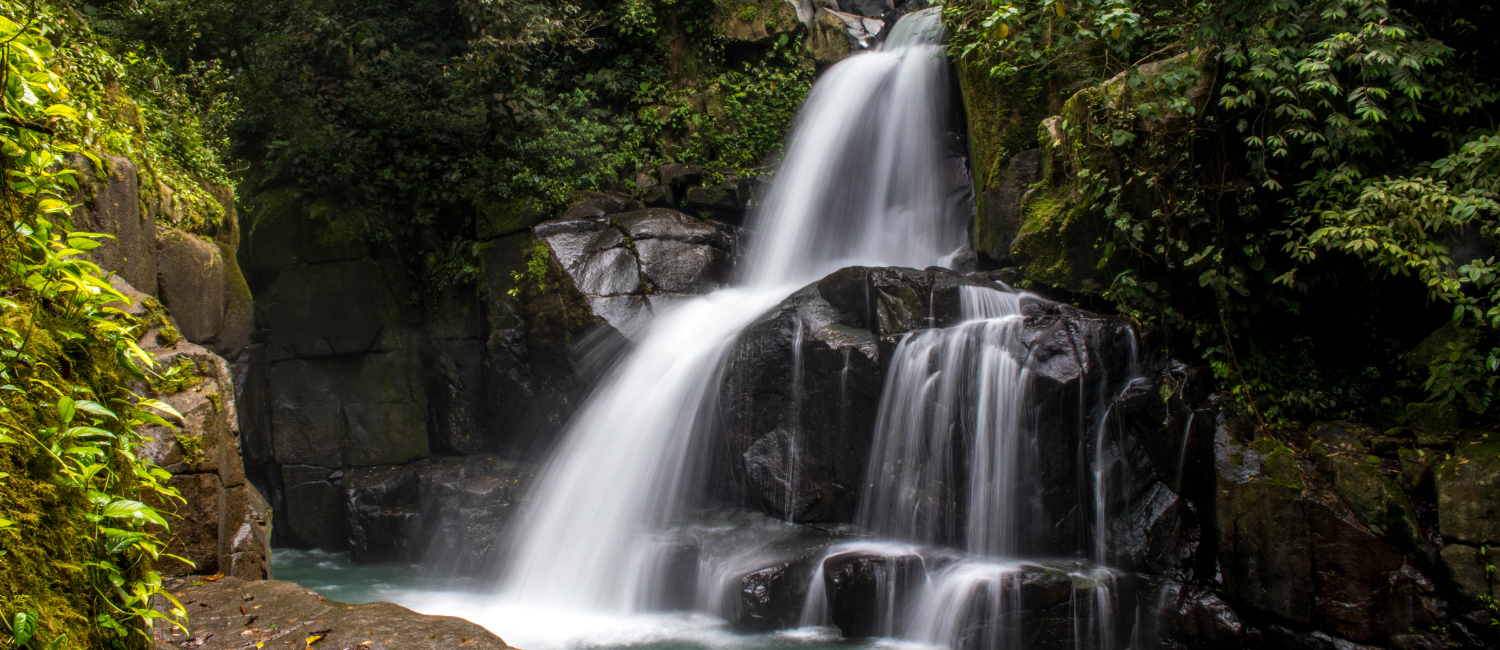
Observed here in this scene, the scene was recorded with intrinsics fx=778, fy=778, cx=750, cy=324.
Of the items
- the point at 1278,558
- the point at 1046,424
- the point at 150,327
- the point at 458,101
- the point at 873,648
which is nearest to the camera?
the point at 150,327

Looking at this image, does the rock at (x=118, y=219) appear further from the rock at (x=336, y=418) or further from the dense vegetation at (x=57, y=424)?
the rock at (x=336, y=418)

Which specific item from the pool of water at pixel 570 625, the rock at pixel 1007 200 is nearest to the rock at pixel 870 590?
the pool of water at pixel 570 625

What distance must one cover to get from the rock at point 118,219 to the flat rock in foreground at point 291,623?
86.1 inches

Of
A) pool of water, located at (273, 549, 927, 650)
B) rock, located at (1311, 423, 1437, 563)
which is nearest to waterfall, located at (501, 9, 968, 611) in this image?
pool of water, located at (273, 549, 927, 650)

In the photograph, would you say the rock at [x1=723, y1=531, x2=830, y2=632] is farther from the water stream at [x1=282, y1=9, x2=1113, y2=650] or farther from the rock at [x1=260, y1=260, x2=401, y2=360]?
the rock at [x1=260, y1=260, x2=401, y2=360]

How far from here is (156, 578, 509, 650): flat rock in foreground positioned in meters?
3.46

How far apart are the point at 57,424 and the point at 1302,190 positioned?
25.4 ft

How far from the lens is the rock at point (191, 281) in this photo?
6340 millimetres

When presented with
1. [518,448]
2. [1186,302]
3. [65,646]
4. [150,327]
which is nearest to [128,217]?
[150,327]

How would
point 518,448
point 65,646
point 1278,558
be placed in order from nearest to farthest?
point 65,646 → point 1278,558 → point 518,448

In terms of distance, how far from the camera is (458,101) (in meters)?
12.3

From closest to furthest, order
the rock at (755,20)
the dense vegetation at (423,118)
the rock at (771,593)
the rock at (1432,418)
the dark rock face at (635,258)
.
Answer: the rock at (1432,418) → the rock at (771,593) → the dark rock face at (635,258) → the dense vegetation at (423,118) → the rock at (755,20)

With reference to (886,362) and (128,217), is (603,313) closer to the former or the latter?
(886,362)

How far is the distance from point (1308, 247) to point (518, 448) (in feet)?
29.5
